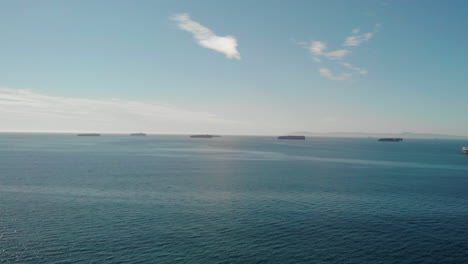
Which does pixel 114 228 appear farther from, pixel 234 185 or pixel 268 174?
pixel 268 174

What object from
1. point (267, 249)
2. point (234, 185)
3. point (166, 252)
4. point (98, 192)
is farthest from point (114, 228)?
point (234, 185)

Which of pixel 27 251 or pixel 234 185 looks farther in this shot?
pixel 234 185

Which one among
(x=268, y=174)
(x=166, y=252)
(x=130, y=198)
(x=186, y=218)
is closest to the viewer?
(x=166, y=252)

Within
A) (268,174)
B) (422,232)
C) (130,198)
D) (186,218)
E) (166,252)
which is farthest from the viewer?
(268,174)

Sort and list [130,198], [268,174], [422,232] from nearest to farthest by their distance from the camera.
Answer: [422,232] → [130,198] → [268,174]

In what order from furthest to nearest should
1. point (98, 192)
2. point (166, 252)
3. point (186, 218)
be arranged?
point (98, 192), point (186, 218), point (166, 252)

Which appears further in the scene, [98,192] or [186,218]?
[98,192]

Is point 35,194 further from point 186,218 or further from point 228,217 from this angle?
point 228,217

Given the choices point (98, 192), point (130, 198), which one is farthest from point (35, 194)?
point (130, 198)
